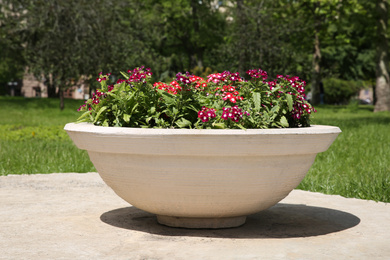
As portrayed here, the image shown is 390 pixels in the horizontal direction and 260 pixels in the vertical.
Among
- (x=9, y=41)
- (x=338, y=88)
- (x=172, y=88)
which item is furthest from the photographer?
(x=338, y=88)

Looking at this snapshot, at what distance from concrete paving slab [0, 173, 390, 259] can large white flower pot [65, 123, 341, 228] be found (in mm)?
259

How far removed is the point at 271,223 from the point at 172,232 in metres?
0.87

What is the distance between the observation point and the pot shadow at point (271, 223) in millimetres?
3963

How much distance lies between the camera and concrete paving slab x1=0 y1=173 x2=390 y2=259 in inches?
133

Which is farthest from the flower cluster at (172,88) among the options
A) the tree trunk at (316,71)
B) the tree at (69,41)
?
the tree trunk at (316,71)

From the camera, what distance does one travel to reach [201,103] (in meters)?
3.99

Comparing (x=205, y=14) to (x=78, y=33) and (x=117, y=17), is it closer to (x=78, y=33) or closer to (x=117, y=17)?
(x=117, y=17)

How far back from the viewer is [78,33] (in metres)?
23.7

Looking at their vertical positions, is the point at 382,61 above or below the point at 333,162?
above

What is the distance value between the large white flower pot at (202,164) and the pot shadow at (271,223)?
147 mm

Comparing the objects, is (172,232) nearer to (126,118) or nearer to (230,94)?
(126,118)

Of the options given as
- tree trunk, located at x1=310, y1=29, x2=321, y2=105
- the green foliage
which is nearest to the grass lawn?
tree trunk, located at x1=310, y1=29, x2=321, y2=105

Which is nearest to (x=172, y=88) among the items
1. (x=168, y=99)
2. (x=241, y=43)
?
(x=168, y=99)

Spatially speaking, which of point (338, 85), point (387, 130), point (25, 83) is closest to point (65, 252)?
point (387, 130)
